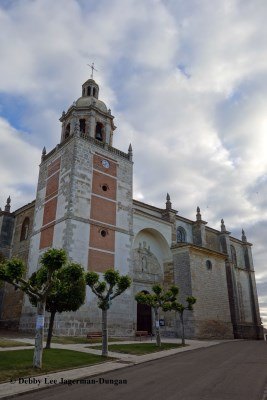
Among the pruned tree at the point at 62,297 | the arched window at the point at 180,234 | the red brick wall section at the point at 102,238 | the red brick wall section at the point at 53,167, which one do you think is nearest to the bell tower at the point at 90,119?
the red brick wall section at the point at 53,167

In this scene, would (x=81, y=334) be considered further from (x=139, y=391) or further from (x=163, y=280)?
(x=139, y=391)

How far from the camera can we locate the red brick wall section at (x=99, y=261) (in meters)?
25.2

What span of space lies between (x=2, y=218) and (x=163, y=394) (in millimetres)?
30209

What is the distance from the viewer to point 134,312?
1117 inches

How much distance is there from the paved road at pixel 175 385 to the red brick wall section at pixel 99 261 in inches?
495

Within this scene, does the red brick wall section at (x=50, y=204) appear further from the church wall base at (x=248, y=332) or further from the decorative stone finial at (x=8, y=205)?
the church wall base at (x=248, y=332)

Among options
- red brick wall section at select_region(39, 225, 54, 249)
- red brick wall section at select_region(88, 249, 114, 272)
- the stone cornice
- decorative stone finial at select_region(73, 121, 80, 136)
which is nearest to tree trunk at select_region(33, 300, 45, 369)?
red brick wall section at select_region(88, 249, 114, 272)

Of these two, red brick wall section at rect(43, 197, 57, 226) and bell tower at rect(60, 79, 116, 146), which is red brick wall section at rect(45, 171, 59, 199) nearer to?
red brick wall section at rect(43, 197, 57, 226)

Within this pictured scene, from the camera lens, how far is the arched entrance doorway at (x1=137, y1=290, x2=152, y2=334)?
28922 millimetres

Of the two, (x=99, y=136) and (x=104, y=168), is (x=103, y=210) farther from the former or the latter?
(x=99, y=136)

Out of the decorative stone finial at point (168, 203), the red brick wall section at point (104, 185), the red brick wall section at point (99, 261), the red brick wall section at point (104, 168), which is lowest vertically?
the red brick wall section at point (99, 261)

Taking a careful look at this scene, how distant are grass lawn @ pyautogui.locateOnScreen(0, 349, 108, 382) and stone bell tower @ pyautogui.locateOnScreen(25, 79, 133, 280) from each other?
32.5 feet

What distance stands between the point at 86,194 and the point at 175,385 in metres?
19.2

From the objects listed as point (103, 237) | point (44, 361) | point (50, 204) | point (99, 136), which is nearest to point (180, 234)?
point (103, 237)
